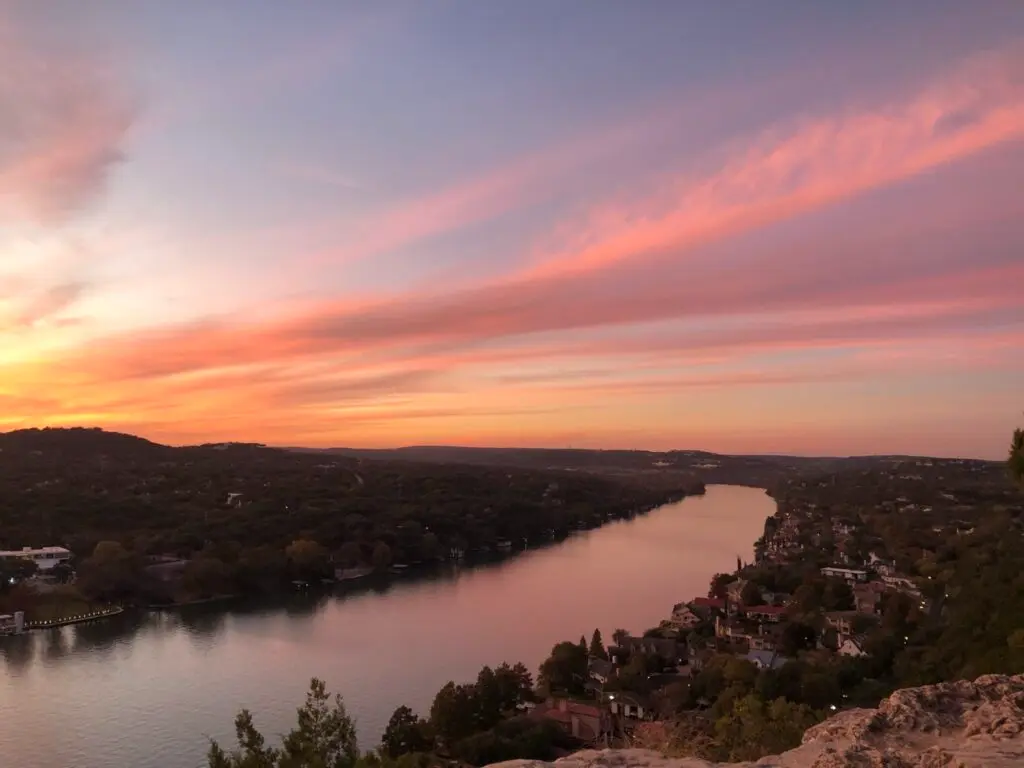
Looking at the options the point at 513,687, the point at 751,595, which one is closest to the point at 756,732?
the point at 513,687

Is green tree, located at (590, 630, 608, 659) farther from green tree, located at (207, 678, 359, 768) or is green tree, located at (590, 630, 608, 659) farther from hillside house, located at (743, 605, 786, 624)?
green tree, located at (207, 678, 359, 768)

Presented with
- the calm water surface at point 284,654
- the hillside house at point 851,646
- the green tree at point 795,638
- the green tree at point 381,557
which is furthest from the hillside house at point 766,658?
the green tree at point 381,557

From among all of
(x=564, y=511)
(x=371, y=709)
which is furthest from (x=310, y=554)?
(x=564, y=511)

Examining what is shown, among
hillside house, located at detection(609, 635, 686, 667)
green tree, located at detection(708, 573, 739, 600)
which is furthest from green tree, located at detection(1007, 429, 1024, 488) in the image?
green tree, located at detection(708, 573, 739, 600)

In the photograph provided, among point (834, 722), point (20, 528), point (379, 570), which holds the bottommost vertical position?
point (379, 570)

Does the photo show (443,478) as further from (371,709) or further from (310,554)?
(371,709)

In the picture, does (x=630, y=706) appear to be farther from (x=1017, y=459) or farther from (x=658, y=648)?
(x=1017, y=459)

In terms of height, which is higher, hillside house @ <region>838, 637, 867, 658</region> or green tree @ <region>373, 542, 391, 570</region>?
hillside house @ <region>838, 637, 867, 658</region>
